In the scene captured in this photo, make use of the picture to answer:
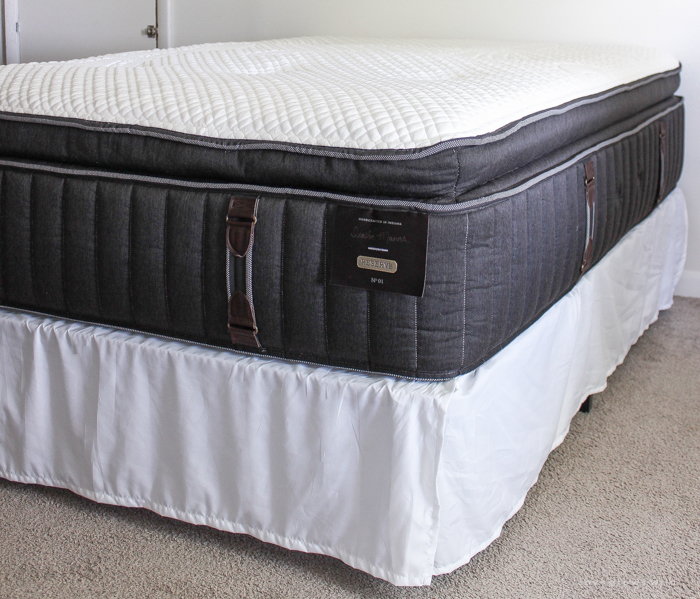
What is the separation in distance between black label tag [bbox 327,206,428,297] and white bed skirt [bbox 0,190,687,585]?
0.44 ft

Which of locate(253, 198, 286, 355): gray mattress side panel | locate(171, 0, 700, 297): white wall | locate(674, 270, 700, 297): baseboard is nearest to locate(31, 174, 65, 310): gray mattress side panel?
locate(253, 198, 286, 355): gray mattress side panel

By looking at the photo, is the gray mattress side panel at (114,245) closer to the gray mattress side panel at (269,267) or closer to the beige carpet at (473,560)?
the gray mattress side panel at (269,267)

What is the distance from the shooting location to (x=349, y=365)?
0.98m

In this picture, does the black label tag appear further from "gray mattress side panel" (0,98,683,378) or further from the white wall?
the white wall

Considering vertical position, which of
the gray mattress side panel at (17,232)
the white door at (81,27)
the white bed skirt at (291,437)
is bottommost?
the white bed skirt at (291,437)

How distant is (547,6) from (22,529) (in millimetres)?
2036

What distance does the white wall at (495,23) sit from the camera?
7.30 feet

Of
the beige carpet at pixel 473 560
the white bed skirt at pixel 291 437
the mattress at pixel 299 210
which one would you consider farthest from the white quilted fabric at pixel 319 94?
the beige carpet at pixel 473 560

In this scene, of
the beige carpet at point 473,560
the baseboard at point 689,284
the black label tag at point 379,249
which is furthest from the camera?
the baseboard at point 689,284

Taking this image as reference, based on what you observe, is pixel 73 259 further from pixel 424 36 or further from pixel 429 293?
pixel 424 36

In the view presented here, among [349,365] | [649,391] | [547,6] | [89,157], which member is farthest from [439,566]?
[547,6]

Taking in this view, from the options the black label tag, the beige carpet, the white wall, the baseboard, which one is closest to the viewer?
the black label tag

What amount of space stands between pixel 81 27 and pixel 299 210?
2.04 m

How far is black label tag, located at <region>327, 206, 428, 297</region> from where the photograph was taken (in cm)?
89
